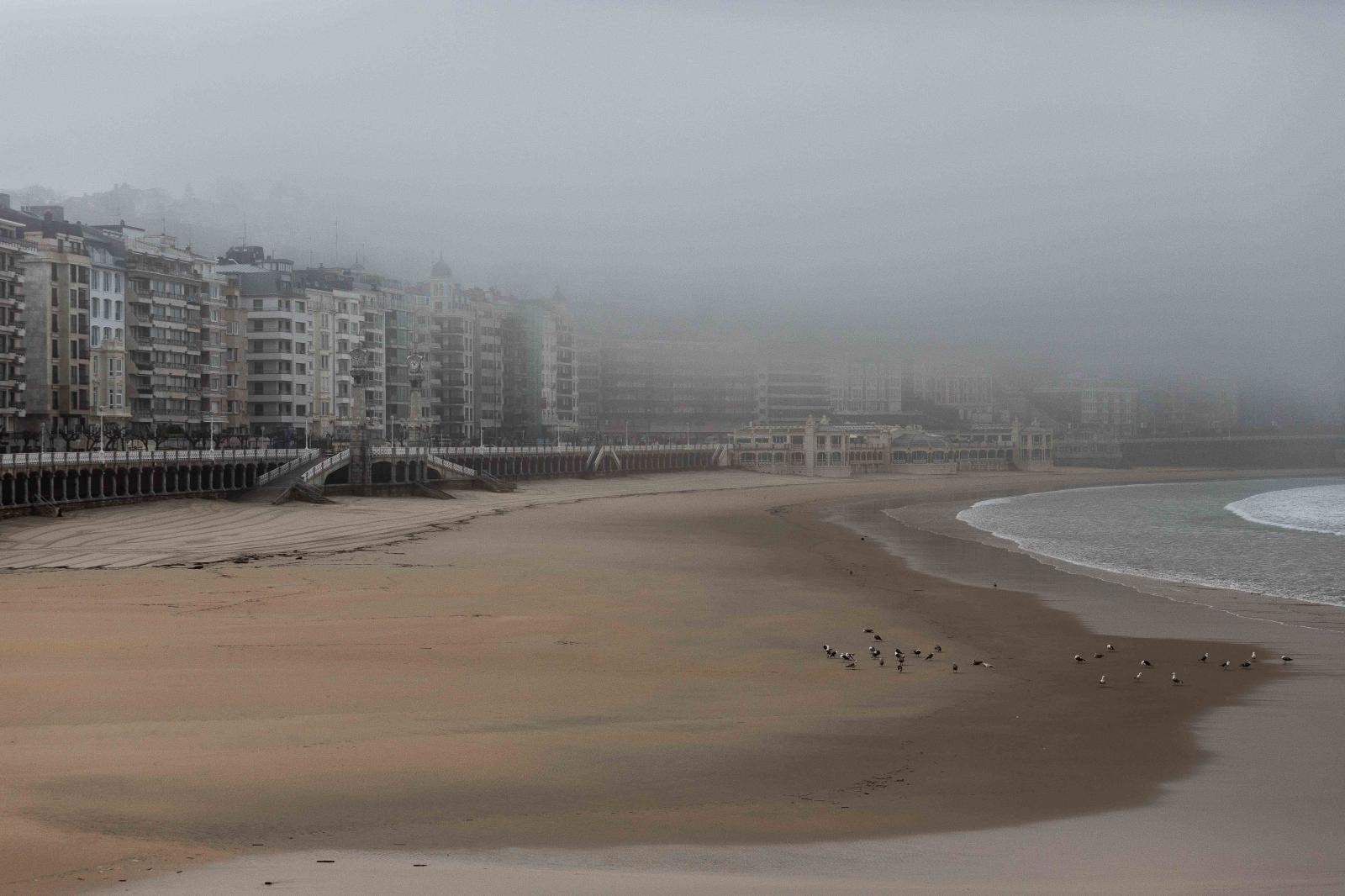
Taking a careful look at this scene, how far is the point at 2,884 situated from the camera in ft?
34.8

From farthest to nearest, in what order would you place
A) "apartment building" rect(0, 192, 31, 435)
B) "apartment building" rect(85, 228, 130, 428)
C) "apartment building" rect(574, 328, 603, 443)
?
"apartment building" rect(574, 328, 603, 443) < "apartment building" rect(85, 228, 130, 428) < "apartment building" rect(0, 192, 31, 435)

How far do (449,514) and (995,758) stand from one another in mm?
53011

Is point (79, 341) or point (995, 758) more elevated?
point (79, 341)

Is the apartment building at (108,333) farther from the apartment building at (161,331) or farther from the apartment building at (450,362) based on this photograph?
the apartment building at (450,362)

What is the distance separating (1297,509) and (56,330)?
242 feet

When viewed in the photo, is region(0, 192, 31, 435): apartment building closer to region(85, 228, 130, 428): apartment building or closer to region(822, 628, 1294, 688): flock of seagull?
region(85, 228, 130, 428): apartment building

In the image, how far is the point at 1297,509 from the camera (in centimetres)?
8200

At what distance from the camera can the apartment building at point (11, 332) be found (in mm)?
81875

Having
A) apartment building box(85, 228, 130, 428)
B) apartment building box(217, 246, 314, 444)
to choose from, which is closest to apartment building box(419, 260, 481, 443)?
A: apartment building box(217, 246, 314, 444)

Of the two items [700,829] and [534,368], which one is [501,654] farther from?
[534,368]

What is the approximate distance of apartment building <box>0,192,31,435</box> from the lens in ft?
269

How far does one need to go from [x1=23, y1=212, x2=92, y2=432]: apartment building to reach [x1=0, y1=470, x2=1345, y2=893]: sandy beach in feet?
181

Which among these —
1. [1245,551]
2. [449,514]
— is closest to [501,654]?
[1245,551]

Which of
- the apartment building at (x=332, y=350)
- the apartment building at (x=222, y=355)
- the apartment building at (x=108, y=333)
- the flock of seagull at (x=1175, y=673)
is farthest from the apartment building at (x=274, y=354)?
the flock of seagull at (x=1175, y=673)
